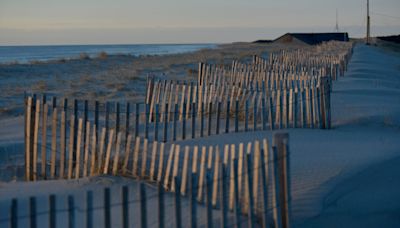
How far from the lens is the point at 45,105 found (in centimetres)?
862

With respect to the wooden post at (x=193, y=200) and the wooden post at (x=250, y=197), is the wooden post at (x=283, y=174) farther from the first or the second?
the wooden post at (x=193, y=200)

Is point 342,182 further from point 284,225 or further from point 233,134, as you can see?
point 233,134

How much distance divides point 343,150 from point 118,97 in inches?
410

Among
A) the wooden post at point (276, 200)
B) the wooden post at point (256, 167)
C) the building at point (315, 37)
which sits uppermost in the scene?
the building at point (315, 37)

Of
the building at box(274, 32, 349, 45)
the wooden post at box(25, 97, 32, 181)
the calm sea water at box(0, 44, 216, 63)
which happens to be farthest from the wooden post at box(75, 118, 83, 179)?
the building at box(274, 32, 349, 45)

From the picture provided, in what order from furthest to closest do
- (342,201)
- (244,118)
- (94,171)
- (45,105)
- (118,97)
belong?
1. (118,97)
2. (244,118)
3. (45,105)
4. (94,171)
5. (342,201)

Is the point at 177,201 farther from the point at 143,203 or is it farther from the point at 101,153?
the point at 101,153

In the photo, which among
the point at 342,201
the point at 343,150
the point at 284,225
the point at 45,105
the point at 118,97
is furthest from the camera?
the point at 118,97

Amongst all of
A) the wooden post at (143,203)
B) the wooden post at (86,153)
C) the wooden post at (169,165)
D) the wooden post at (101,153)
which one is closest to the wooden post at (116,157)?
the wooden post at (101,153)

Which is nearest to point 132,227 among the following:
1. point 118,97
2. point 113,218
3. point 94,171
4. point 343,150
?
point 113,218

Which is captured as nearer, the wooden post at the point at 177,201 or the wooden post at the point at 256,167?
the wooden post at the point at 177,201

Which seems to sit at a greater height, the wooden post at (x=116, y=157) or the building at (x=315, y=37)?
the building at (x=315, y=37)

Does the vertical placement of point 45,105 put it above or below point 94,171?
above

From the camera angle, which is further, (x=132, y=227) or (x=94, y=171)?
(x=94, y=171)
